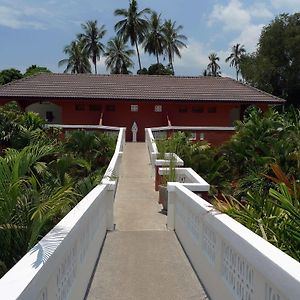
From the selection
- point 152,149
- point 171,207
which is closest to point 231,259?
point 171,207

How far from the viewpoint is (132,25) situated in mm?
58844

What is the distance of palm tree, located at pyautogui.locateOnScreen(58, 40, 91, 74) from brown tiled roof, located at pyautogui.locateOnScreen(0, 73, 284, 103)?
110 feet

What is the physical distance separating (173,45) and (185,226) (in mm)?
59045

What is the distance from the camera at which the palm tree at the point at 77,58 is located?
230 feet

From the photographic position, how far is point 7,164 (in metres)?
5.79

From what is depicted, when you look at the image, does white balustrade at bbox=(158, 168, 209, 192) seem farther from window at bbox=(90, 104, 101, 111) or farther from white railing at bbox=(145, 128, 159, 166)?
window at bbox=(90, 104, 101, 111)

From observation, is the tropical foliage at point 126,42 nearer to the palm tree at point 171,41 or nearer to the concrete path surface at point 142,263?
the palm tree at point 171,41

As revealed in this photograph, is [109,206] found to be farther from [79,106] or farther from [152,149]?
[79,106]

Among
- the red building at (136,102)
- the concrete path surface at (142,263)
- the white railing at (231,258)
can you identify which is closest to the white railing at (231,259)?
the white railing at (231,258)

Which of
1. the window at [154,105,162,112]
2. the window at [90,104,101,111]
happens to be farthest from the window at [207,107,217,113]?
the window at [90,104,101,111]

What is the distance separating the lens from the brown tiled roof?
3234 cm

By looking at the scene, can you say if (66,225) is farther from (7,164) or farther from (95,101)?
(95,101)

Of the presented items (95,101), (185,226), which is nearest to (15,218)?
(185,226)

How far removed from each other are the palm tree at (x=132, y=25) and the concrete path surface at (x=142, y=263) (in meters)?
49.5
